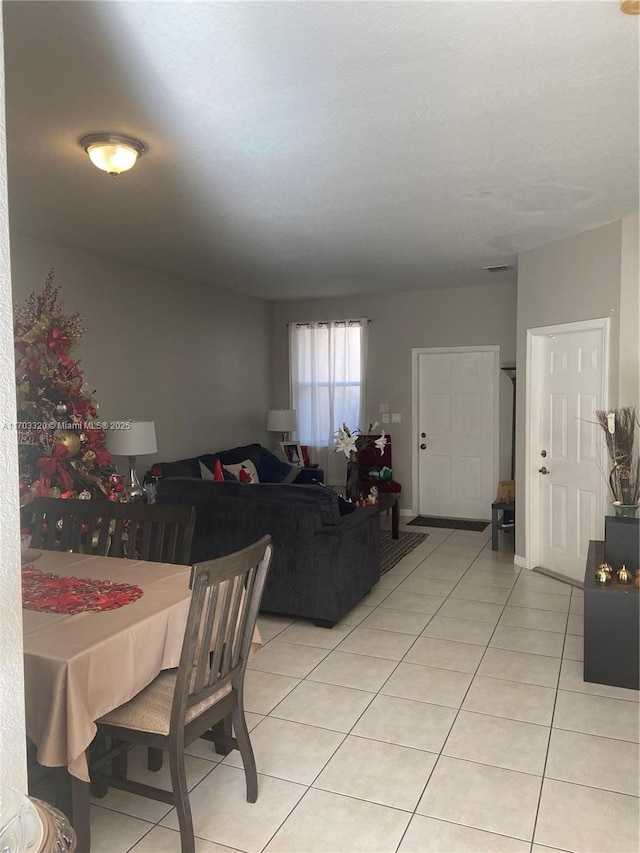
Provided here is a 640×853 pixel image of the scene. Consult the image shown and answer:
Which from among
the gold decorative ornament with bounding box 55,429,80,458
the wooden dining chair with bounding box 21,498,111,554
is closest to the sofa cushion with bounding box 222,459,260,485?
the gold decorative ornament with bounding box 55,429,80,458

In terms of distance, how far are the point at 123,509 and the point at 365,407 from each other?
4947 millimetres

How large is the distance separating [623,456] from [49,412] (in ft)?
11.6

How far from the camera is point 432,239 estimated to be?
4816 millimetres

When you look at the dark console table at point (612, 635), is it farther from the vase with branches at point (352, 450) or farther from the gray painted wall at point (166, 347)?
the gray painted wall at point (166, 347)

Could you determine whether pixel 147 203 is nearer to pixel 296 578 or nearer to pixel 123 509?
pixel 123 509

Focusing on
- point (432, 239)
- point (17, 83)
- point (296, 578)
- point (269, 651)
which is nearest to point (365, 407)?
point (432, 239)

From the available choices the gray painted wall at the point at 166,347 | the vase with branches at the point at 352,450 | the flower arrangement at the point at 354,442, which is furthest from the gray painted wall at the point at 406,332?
the vase with branches at the point at 352,450

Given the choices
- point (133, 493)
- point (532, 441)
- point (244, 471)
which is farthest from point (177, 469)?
point (532, 441)

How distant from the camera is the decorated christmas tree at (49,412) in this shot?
3.54m

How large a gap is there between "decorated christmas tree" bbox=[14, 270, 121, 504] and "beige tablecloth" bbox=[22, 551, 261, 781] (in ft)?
5.13

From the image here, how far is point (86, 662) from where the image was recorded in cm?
184

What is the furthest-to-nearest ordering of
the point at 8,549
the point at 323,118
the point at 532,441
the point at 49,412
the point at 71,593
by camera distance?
1. the point at 532,441
2. the point at 49,412
3. the point at 323,118
4. the point at 71,593
5. the point at 8,549

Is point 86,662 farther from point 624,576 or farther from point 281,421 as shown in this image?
point 281,421

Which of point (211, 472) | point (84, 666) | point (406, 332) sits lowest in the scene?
point (84, 666)
